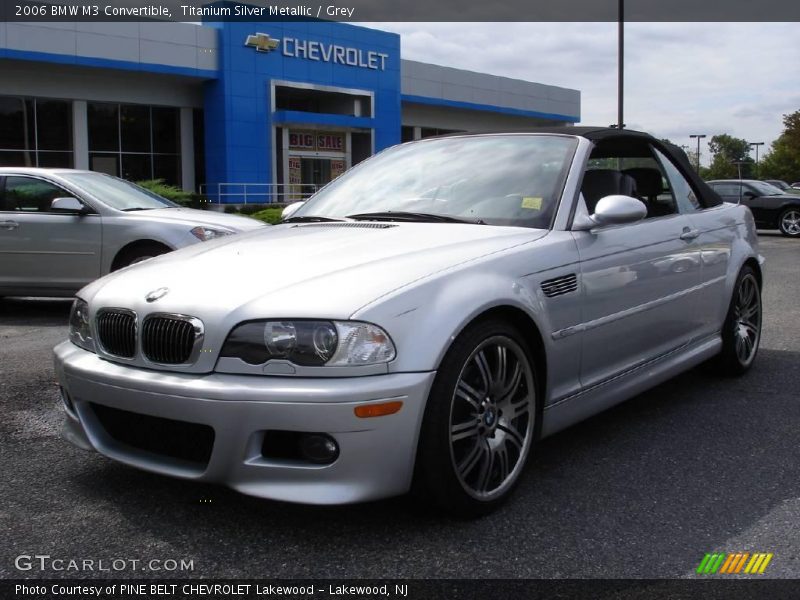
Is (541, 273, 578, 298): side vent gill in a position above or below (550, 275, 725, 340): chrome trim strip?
above

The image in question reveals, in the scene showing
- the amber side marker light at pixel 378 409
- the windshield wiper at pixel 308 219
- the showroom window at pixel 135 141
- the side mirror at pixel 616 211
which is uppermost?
the showroom window at pixel 135 141

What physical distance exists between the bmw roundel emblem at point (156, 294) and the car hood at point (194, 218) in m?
5.08

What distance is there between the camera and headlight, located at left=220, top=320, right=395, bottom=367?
2.70 meters

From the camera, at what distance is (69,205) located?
816 centimetres

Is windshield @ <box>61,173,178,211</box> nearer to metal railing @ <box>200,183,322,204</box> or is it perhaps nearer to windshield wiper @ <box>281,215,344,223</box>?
windshield wiper @ <box>281,215,344,223</box>

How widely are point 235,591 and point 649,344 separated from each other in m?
2.45

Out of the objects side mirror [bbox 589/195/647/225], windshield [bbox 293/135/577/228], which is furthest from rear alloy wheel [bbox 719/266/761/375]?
windshield [bbox 293/135/577/228]

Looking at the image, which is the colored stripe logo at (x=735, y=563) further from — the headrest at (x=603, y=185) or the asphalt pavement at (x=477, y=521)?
the headrest at (x=603, y=185)

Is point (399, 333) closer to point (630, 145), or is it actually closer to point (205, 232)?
point (630, 145)

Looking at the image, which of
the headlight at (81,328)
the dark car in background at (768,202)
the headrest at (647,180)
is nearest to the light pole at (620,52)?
the dark car in background at (768,202)

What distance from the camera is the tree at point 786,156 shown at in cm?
6644

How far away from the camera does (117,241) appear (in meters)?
8.21

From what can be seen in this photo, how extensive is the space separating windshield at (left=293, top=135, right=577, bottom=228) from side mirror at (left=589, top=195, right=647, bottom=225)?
0.67 feet

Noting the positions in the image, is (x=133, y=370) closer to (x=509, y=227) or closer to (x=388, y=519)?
(x=388, y=519)
